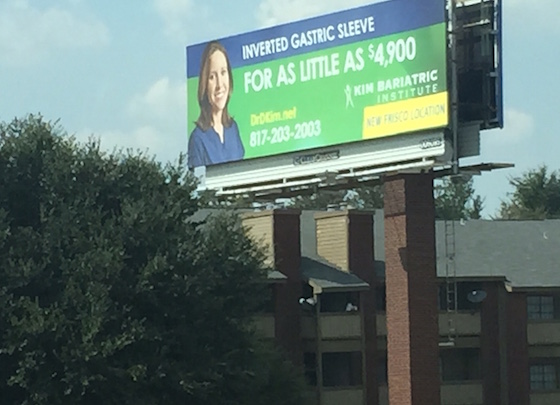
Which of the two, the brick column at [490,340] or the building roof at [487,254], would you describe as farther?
the brick column at [490,340]

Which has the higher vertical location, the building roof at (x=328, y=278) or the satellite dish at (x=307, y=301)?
the building roof at (x=328, y=278)

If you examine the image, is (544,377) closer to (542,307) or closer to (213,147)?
(542,307)

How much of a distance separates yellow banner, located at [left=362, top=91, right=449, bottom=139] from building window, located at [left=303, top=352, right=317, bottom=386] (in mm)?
13283

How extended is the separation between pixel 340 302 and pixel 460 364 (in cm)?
525

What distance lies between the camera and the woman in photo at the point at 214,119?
45.2m

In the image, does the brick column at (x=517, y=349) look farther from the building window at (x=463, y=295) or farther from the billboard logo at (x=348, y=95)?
the billboard logo at (x=348, y=95)

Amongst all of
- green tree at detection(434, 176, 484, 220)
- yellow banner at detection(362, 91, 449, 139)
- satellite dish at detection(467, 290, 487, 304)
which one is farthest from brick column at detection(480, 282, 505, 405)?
green tree at detection(434, 176, 484, 220)

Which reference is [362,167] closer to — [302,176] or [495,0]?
[302,176]

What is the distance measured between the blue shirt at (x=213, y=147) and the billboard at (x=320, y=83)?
0.03m

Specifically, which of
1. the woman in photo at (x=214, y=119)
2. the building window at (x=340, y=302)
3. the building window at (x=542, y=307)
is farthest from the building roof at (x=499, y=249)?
→ the woman in photo at (x=214, y=119)

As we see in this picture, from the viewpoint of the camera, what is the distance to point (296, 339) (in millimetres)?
51125

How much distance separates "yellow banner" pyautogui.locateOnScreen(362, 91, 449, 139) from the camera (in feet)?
126

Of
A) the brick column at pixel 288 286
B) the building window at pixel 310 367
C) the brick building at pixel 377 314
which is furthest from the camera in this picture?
the building window at pixel 310 367

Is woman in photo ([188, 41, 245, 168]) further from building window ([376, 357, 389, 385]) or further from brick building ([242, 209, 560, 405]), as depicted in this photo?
building window ([376, 357, 389, 385])
